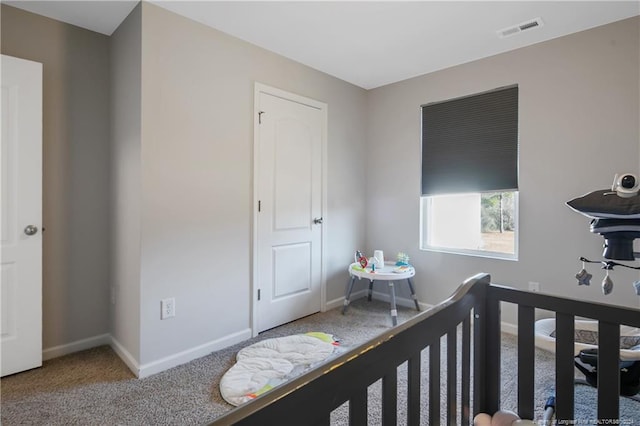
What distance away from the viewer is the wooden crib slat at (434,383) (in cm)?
101

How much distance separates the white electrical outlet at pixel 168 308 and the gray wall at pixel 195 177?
0.03 m

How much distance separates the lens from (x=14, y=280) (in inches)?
83.7

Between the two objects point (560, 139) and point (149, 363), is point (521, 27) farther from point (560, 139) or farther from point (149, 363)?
point (149, 363)

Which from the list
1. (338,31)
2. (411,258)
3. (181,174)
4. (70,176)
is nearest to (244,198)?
(181,174)

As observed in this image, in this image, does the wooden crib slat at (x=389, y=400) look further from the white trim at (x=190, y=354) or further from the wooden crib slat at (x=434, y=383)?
the white trim at (x=190, y=354)

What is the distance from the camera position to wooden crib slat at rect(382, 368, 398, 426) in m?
0.84

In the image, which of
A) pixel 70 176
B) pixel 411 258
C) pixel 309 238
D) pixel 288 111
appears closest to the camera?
pixel 70 176

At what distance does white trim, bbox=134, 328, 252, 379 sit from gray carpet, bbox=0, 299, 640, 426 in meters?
0.04

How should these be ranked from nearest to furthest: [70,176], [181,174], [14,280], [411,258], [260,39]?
[14,280], [181,174], [70,176], [260,39], [411,258]

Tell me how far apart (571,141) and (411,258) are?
1.68 metres

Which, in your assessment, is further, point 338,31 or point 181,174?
point 338,31

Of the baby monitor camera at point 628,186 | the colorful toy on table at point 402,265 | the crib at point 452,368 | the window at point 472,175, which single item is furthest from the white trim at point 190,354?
the baby monitor camera at point 628,186

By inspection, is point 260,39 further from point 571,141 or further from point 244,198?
point 571,141

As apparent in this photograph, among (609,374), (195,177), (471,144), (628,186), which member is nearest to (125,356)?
(195,177)
